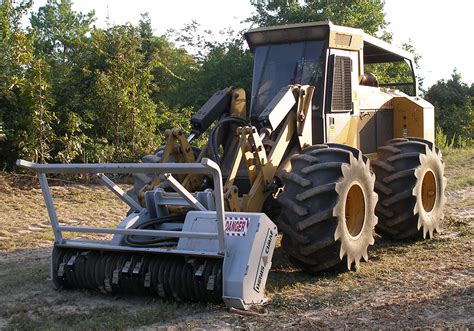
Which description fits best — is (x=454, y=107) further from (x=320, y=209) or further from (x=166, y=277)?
(x=166, y=277)

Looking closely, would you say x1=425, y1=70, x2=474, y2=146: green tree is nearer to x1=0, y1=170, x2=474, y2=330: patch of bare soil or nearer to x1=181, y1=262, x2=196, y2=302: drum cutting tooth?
x1=0, y1=170, x2=474, y2=330: patch of bare soil

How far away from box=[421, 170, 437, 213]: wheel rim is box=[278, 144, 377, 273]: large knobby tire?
93.8 inches

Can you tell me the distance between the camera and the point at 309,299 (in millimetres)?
5652

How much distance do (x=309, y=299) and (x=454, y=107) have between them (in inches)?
1064

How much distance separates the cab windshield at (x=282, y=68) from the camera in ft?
25.7

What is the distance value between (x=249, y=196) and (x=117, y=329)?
6.96ft

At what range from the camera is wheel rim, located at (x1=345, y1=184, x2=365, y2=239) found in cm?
677

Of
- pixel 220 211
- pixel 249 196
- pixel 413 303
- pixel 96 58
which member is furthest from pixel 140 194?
pixel 96 58

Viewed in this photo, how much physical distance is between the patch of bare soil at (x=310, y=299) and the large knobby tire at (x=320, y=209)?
0.25 meters

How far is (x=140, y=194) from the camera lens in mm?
6883

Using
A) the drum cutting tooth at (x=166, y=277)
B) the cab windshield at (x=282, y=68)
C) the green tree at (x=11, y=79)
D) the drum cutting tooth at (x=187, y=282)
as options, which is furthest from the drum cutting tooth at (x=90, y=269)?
the green tree at (x=11, y=79)

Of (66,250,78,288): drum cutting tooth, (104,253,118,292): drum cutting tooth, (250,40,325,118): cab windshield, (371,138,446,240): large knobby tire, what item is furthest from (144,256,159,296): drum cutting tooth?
(371,138,446,240): large knobby tire

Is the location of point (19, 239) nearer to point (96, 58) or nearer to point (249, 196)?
point (249, 196)

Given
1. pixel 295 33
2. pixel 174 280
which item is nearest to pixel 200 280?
pixel 174 280
